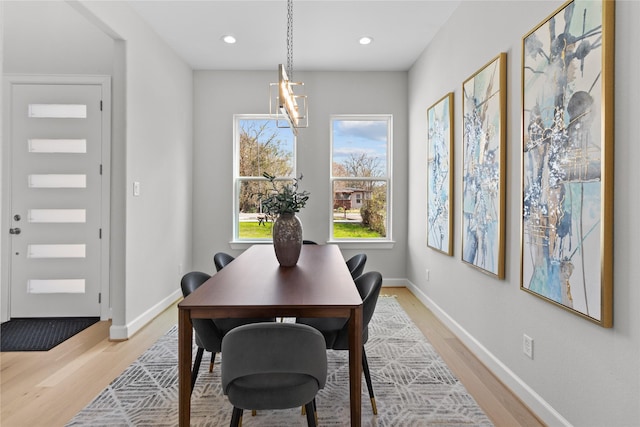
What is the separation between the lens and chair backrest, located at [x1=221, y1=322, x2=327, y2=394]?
1343 mm

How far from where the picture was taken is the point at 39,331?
10.5ft

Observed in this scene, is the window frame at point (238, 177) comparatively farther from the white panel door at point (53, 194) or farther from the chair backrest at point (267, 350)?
the chair backrest at point (267, 350)

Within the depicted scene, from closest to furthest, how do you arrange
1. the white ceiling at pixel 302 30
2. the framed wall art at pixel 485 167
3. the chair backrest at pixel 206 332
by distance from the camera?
the chair backrest at pixel 206 332 < the framed wall art at pixel 485 167 < the white ceiling at pixel 302 30

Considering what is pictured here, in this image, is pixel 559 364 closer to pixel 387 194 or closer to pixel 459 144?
pixel 459 144

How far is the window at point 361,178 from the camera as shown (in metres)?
4.88

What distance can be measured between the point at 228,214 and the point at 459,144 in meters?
2.99

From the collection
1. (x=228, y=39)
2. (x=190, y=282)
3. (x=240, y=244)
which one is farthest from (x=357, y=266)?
(x=228, y=39)

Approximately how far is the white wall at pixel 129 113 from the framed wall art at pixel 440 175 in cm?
282

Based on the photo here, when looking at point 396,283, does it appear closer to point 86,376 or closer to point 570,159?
point 570,159

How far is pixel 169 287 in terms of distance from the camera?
13.3ft

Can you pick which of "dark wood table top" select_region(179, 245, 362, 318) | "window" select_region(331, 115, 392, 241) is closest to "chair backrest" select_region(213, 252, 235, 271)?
"dark wood table top" select_region(179, 245, 362, 318)

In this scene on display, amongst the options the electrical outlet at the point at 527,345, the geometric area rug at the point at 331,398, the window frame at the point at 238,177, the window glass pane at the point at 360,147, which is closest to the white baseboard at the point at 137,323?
the geometric area rug at the point at 331,398

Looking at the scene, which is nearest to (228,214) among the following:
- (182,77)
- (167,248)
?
(167,248)

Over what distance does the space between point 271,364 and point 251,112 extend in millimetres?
3959
